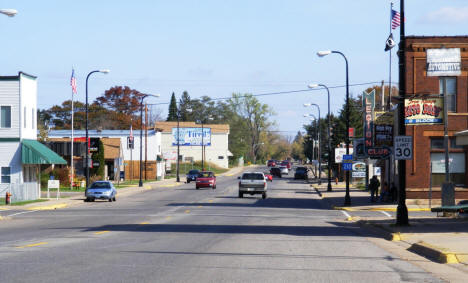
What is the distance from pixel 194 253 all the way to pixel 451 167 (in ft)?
89.0

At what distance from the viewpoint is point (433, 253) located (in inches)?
596

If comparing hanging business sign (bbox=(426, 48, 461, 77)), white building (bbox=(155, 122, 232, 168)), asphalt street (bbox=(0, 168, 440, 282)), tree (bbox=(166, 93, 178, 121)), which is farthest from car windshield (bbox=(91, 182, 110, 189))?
tree (bbox=(166, 93, 178, 121))

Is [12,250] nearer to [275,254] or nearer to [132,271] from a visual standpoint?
[132,271]

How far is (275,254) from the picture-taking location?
15.0 meters

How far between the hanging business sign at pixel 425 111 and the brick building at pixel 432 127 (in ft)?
16.9

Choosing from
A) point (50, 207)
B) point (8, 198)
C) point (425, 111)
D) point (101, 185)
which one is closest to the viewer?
point (425, 111)

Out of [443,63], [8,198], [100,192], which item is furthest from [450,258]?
[100,192]

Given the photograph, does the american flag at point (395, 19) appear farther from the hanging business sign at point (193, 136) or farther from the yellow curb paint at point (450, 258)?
the hanging business sign at point (193, 136)

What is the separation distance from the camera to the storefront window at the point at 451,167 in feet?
126

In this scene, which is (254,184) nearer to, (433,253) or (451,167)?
(451,167)

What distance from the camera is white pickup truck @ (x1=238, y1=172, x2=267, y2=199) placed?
47.1 metres

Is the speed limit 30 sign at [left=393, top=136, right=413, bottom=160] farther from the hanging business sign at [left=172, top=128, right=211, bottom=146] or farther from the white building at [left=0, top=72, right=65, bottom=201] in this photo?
the hanging business sign at [left=172, top=128, right=211, bottom=146]

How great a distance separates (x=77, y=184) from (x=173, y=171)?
181 ft

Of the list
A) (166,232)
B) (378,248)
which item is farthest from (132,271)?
(166,232)
